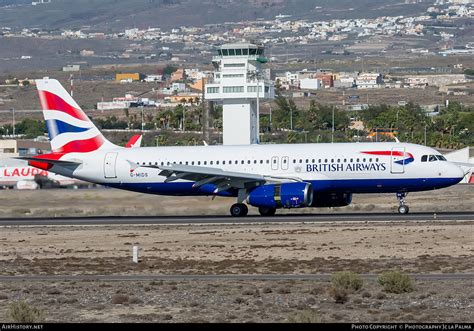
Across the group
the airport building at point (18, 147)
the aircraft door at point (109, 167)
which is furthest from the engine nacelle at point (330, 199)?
the airport building at point (18, 147)

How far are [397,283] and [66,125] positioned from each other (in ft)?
119

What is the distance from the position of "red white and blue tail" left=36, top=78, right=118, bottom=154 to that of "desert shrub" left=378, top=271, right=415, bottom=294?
115ft

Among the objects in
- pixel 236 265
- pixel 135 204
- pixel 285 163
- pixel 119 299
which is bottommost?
pixel 135 204

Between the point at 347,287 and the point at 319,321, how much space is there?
6783 mm

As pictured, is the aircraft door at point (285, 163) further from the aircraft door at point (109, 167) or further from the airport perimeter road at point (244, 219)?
the aircraft door at point (109, 167)

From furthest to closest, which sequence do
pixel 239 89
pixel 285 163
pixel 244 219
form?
1. pixel 239 89
2. pixel 285 163
3. pixel 244 219

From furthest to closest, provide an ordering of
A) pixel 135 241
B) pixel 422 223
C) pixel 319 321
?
pixel 422 223 → pixel 135 241 → pixel 319 321

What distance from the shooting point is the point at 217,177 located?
211 feet

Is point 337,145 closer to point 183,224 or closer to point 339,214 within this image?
point 339,214

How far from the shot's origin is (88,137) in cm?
6862

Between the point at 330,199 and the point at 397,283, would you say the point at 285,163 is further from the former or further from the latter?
the point at 397,283

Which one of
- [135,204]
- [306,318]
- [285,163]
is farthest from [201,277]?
[135,204]

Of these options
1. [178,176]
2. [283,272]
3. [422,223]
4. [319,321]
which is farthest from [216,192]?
[319,321]

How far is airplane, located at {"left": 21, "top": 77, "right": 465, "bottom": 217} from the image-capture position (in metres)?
63.1
